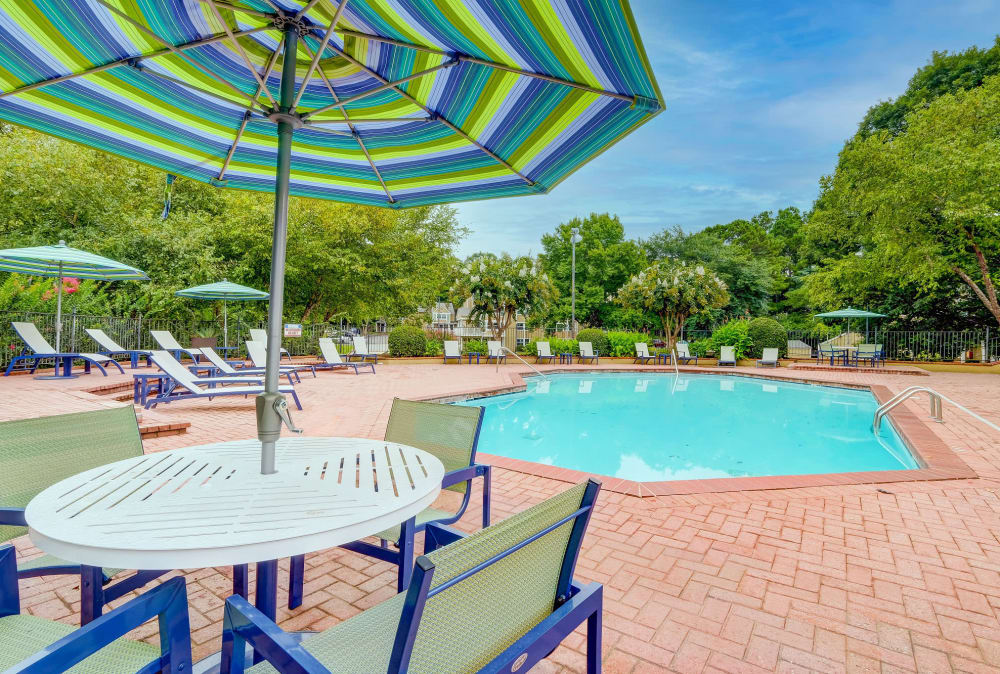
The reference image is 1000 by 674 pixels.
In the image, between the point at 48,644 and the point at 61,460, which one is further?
the point at 61,460

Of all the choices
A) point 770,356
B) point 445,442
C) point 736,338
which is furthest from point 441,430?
point 736,338

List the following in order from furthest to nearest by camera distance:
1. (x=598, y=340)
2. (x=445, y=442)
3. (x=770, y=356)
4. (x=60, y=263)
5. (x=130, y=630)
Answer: (x=598, y=340) < (x=770, y=356) < (x=60, y=263) < (x=445, y=442) < (x=130, y=630)

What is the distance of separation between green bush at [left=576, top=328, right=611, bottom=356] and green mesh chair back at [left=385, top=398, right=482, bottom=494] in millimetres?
16380

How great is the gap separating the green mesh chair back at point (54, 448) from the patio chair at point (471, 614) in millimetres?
1447

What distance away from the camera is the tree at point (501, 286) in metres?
17.8

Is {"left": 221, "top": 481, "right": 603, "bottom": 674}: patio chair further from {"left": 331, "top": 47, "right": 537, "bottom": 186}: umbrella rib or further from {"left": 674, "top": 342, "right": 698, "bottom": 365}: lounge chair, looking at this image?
Result: {"left": 674, "top": 342, "right": 698, "bottom": 365}: lounge chair

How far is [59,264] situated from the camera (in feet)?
28.5

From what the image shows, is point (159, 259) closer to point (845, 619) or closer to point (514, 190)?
point (514, 190)

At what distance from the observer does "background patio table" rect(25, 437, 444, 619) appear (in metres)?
1.11

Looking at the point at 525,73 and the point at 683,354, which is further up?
the point at 525,73

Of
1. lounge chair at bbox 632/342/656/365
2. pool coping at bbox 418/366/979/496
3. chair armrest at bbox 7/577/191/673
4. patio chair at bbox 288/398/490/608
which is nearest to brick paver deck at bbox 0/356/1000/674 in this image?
pool coping at bbox 418/366/979/496

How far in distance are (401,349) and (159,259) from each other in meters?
7.72

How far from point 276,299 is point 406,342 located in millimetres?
16205

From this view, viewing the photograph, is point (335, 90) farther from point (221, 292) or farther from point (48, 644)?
point (221, 292)
